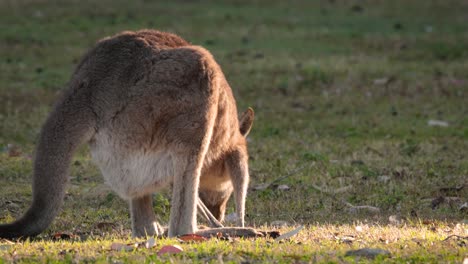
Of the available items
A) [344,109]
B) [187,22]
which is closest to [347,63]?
[344,109]

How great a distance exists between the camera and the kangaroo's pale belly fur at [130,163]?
582 cm

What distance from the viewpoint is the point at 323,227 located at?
6.79m

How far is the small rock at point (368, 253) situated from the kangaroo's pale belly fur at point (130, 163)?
1.26m

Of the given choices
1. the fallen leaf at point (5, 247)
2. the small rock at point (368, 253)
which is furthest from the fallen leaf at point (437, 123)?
the fallen leaf at point (5, 247)

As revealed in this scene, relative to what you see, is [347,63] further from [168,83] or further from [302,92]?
[168,83]

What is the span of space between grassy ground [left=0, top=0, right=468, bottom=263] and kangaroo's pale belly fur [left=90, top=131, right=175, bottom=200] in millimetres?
426

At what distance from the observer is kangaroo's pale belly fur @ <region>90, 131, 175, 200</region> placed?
5824 millimetres

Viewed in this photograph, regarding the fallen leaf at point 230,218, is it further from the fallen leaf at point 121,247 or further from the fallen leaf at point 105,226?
the fallen leaf at point 121,247

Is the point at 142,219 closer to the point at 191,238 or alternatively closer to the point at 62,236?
the point at 62,236

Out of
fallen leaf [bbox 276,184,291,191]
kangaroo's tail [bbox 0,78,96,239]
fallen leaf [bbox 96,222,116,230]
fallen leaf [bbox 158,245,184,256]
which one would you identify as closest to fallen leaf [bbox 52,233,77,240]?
fallen leaf [bbox 96,222,116,230]

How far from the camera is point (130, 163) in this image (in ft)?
19.2

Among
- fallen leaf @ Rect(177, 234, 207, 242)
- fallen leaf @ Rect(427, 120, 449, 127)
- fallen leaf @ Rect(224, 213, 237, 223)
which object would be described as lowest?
fallen leaf @ Rect(427, 120, 449, 127)

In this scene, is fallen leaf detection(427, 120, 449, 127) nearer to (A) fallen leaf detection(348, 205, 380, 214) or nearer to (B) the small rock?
(A) fallen leaf detection(348, 205, 380, 214)

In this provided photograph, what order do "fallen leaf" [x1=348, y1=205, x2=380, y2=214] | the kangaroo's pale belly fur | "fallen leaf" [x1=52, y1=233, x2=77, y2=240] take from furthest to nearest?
"fallen leaf" [x1=348, y1=205, x2=380, y2=214] → "fallen leaf" [x1=52, y1=233, x2=77, y2=240] → the kangaroo's pale belly fur
